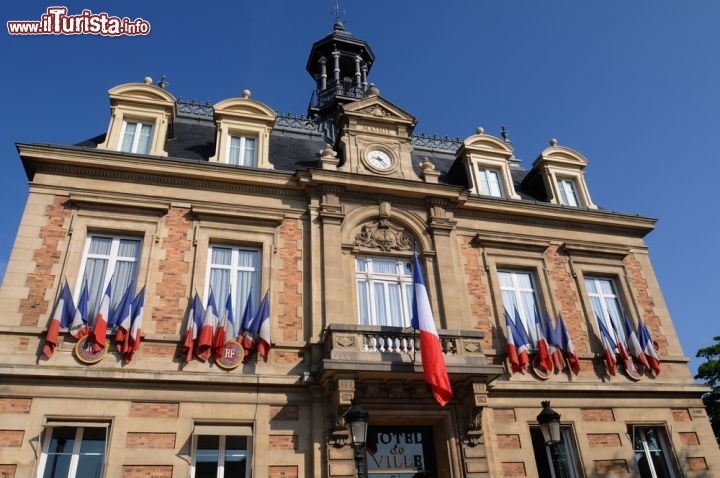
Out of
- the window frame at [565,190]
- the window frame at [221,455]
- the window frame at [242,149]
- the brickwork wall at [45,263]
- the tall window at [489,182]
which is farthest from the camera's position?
the window frame at [565,190]

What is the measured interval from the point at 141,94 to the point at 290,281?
23.0 ft

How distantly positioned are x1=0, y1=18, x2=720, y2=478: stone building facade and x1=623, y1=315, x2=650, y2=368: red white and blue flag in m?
0.37

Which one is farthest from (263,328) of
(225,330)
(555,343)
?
(555,343)

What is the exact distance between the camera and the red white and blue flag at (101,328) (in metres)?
11.4

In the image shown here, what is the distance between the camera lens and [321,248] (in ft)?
46.0

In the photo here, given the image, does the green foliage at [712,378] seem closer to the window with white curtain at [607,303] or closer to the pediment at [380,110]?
the window with white curtain at [607,303]

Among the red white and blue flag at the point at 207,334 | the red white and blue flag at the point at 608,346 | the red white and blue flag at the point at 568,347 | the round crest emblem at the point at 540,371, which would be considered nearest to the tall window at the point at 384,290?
the round crest emblem at the point at 540,371

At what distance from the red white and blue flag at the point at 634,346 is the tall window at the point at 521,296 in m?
2.60

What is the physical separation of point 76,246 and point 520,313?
11285 millimetres

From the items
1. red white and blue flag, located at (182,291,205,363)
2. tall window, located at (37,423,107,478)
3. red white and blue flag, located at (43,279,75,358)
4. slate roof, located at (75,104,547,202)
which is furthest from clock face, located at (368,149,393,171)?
tall window, located at (37,423,107,478)

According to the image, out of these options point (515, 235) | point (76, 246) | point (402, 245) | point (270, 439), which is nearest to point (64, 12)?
point (76, 246)

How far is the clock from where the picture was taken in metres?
16.0

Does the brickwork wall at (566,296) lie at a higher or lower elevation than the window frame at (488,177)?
lower

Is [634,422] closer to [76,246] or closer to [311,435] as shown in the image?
[311,435]
